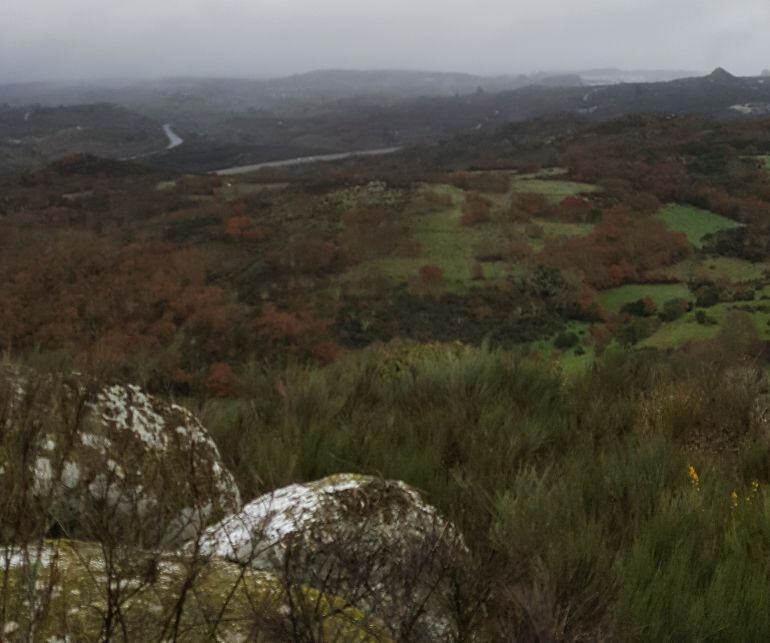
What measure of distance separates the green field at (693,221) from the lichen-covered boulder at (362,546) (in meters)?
26.2

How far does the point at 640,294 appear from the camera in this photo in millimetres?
21344

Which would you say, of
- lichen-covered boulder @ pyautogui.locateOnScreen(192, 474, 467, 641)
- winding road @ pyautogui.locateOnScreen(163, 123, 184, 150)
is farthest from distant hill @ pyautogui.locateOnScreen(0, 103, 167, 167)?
lichen-covered boulder @ pyautogui.locateOnScreen(192, 474, 467, 641)

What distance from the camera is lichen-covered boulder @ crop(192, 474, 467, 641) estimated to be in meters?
1.70

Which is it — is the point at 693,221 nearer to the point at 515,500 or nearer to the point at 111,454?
the point at 515,500

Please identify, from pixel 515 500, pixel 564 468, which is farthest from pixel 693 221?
pixel 515 500

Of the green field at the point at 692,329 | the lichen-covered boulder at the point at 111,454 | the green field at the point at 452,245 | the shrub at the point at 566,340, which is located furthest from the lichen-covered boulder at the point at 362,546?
the green field at the point at 452,245

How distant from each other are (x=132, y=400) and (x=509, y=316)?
1829 centimetres

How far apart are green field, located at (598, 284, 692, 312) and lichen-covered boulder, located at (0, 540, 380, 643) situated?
2001 centimetres

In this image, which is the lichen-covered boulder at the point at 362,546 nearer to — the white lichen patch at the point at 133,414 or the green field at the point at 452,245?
the white lichen patch at the point at 133,414

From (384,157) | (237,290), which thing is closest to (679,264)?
(237,290)

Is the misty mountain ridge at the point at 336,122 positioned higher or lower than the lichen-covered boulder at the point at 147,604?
higher

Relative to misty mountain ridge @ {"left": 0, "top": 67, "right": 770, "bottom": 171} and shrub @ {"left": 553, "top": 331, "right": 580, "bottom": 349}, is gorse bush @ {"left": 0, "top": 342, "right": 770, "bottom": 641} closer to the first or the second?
shrub @ {"left": 553, "top": 331, "right": 580, "bottom": 349}

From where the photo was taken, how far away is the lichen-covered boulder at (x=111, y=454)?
7.48 feet

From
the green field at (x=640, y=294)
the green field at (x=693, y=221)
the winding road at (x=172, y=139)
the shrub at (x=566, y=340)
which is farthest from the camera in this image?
the winding road at (x=172, y=139)
